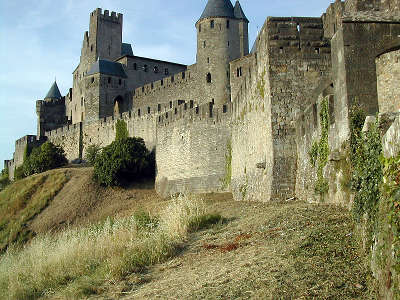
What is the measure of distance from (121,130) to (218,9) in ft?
40.3

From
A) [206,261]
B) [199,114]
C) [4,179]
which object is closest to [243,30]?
[199,114]

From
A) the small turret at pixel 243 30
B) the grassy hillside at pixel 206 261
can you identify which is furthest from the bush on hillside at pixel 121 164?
the grassy hillside at pixel 206 261

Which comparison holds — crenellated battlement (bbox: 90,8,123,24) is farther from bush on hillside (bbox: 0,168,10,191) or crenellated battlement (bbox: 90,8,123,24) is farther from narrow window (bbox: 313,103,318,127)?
narrow window (bbox: 313,103,318,127)

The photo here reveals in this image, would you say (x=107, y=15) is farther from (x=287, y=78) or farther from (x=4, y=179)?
(x=287, y=78)

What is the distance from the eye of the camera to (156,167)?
31969 millimetres

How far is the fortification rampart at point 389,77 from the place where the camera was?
9.80 metres

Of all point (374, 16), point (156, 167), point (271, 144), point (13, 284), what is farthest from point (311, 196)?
point (156, 167)

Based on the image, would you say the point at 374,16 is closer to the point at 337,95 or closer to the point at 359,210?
the point at 337,95

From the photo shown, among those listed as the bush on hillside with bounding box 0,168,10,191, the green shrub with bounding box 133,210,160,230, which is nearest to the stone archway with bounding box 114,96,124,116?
the bush on hillside with bounding box 0,168,10,191

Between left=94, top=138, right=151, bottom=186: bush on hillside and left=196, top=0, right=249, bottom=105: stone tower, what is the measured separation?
7943 millimetres

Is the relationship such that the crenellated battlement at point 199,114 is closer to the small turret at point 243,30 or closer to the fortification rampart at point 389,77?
the small turret at point 243,30

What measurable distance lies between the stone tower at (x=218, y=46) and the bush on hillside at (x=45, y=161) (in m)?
14.2

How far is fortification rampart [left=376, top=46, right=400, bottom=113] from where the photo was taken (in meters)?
9.80

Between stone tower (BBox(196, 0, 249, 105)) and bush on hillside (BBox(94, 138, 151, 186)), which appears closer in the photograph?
bush on hillside (BBox(94, 138, 151, 186))
